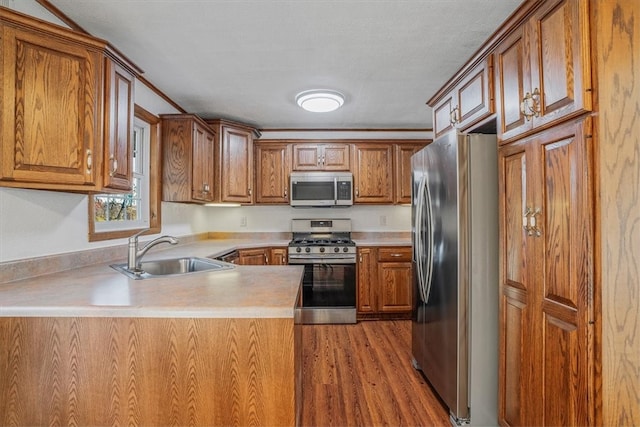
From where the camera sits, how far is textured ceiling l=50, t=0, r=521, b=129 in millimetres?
1702

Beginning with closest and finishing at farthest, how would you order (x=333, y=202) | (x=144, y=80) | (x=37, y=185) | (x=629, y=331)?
(x=629, y=331) < (x=37, y=185) < (x=144, y=80) < (x=333, y=202)

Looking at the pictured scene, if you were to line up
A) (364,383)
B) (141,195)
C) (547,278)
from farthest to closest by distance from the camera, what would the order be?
1. (141,195)
2. (364,383)
3. (547,278)

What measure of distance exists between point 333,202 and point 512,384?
2.56 metres

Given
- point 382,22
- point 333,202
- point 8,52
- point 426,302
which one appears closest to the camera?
point 8,52

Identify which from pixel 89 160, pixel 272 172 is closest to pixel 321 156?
pixel 272 172

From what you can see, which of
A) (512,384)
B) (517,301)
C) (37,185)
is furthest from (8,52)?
(512,384)

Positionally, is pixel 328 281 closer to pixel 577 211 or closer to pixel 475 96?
pixel 475 96

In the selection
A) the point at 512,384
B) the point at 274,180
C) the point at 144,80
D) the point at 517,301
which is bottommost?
the point at 512,384

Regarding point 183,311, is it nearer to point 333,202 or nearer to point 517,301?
point 517,301

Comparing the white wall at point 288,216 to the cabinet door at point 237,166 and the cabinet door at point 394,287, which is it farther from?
the cabinet door at point 394,287

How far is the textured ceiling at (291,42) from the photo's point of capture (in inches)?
67.0

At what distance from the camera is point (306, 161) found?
3.94 metres

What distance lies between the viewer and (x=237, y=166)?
3.66 meters

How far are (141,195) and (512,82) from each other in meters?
2.82
